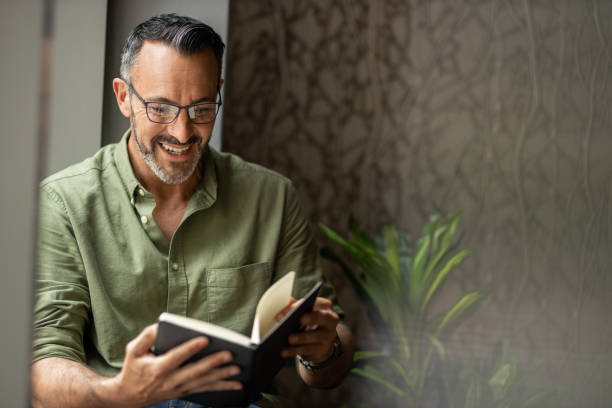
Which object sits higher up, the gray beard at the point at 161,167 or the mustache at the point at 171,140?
the mustache at the point at 171,140

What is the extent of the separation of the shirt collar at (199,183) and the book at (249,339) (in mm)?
432

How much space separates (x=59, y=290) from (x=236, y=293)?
0.41 m

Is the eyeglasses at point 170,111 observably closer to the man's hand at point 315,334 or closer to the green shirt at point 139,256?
the green shirt at point 139,256

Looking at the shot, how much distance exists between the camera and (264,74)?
2.74m

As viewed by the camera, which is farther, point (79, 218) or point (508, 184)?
point (508, 184)

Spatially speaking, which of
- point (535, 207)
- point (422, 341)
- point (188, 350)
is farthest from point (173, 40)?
point (535, 207)

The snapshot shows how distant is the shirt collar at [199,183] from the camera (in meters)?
1.40

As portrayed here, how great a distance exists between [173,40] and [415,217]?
1997 millimetres

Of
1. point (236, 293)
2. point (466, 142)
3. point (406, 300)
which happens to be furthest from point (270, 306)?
point (466, 142)

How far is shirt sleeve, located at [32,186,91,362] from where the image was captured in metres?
1.18

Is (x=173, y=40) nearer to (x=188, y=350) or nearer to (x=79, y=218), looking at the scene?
(x=79, y=218)

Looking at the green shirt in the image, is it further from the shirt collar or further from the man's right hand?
the man's right hand

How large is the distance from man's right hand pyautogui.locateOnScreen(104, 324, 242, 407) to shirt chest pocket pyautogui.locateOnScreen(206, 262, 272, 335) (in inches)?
14.9

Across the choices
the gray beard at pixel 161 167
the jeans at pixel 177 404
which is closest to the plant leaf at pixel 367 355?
the jeans at pixel 177 404
